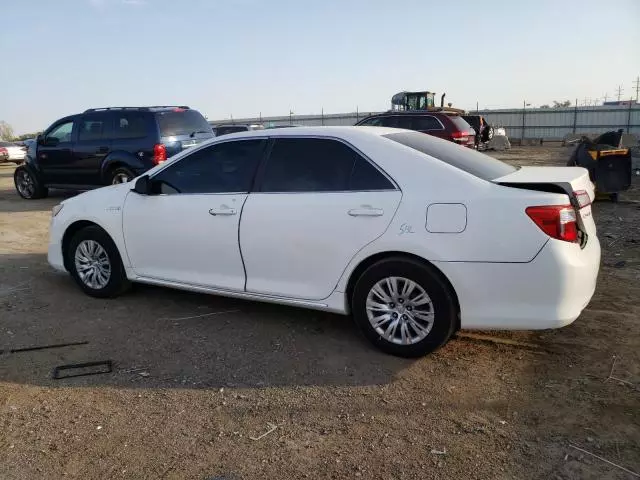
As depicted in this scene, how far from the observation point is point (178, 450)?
9.82ft

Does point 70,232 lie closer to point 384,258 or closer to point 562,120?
point 384,258

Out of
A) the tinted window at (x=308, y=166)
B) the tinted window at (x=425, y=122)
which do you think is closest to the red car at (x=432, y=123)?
the tinted window at (x=425, y=122)

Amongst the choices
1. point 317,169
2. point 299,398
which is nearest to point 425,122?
point 317,169

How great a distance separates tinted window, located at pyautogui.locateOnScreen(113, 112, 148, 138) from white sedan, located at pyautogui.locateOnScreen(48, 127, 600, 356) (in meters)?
5.73

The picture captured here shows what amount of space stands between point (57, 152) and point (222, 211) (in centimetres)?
875

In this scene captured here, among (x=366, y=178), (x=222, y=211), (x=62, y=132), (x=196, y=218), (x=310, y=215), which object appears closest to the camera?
(x=366, y=178)

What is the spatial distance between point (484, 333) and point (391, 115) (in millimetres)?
13376

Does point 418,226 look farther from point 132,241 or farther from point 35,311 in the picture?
point 35,311

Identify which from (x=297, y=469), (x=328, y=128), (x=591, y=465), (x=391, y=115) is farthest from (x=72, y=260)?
(x=391, y=115)

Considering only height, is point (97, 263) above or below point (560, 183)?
below

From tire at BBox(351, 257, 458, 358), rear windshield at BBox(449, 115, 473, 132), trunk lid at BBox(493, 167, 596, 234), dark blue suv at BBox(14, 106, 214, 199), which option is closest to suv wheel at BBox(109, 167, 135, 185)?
dark blue suv at BBox(14, 106, 214, 199)

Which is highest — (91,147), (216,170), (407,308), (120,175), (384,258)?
(91,147)

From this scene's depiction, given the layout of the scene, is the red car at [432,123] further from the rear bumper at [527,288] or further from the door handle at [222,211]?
the rear bumper at [527,288]

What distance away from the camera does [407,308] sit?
391 cm
